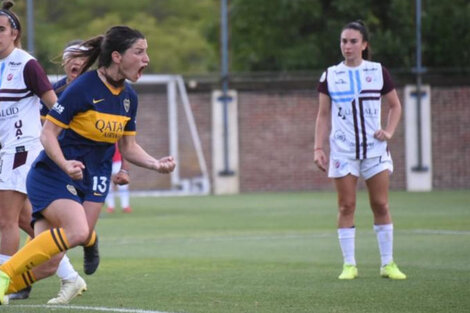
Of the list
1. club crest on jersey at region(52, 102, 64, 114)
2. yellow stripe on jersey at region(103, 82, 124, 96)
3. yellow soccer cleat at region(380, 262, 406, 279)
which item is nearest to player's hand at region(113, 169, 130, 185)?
yellow stripe on jersey at region(103, 82, 124, 96)

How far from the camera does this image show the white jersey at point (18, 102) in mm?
8492

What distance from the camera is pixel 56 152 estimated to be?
718 cm

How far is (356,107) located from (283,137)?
22706 millimetres

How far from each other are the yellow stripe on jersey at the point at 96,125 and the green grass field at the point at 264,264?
4.05ft

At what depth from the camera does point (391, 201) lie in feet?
81.9

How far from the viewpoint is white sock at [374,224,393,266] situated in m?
10.1

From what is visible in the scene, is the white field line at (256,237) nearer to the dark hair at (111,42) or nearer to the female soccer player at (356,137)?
the female soccer player at (356,137)

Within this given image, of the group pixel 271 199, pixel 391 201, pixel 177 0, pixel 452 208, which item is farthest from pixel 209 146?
pixel 177 0

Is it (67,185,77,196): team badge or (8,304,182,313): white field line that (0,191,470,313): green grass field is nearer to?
(8,304,182,313): white field line

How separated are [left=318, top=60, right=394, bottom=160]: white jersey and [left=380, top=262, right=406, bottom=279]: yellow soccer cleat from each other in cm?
103

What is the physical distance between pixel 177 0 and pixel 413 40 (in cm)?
2977

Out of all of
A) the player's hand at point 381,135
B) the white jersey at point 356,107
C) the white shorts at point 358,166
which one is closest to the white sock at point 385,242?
the white shorts at point 358,166

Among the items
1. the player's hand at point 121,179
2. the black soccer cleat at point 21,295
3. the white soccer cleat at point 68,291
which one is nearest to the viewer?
the player's hand at point 121,179

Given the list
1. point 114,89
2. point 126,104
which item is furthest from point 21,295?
point 114,89
